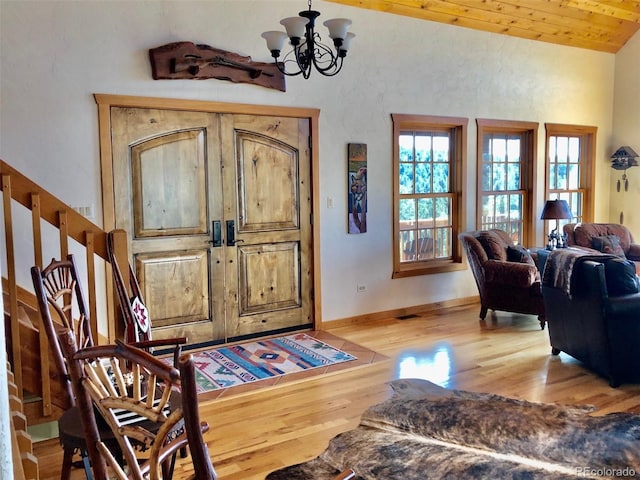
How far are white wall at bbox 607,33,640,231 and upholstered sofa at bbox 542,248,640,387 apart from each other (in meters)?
4.18

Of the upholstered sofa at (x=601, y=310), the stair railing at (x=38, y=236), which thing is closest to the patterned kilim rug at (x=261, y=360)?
the stair railing at (x=38, y=236)

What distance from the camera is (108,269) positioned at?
444 cm

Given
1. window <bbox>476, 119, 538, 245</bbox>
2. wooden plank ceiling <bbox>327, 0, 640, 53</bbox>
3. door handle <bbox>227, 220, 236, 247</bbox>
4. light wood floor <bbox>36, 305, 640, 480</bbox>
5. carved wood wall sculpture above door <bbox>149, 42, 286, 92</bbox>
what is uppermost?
wooden plank ceiling <bbox>327, 0, 640, 53</bbox>

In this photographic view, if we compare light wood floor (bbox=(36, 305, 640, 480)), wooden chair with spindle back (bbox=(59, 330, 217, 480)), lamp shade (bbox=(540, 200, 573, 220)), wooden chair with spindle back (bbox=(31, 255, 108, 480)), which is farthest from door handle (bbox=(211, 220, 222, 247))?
lamp shade (bbox=(540, 200, 573, 220))

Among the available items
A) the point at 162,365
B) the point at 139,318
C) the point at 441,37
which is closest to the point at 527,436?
the point at 139,318

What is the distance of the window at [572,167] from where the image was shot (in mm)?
7242

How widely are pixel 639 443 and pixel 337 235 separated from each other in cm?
327

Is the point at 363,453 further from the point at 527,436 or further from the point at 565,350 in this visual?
the point at 565,350

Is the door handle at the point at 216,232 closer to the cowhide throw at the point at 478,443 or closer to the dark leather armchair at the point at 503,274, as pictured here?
the cowhide throw at the point at 478,443

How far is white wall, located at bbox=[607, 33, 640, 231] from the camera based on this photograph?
7.42m

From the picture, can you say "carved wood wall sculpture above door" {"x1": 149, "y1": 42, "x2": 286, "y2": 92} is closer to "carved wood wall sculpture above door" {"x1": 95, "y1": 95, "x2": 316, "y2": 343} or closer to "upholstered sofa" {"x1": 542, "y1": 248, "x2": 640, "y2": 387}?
"carved wood wall sculpture above door" {"x1": 95, "y1": 95, "x2": 316, "y2": 343}

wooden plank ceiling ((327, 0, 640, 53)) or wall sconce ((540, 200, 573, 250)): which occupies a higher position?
wooden plank ceiling ((327, 0, 640, 53))

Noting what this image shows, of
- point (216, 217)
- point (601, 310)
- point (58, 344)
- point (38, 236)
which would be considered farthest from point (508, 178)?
point (58, 344)

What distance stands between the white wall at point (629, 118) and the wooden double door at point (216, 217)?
15.9 feet
